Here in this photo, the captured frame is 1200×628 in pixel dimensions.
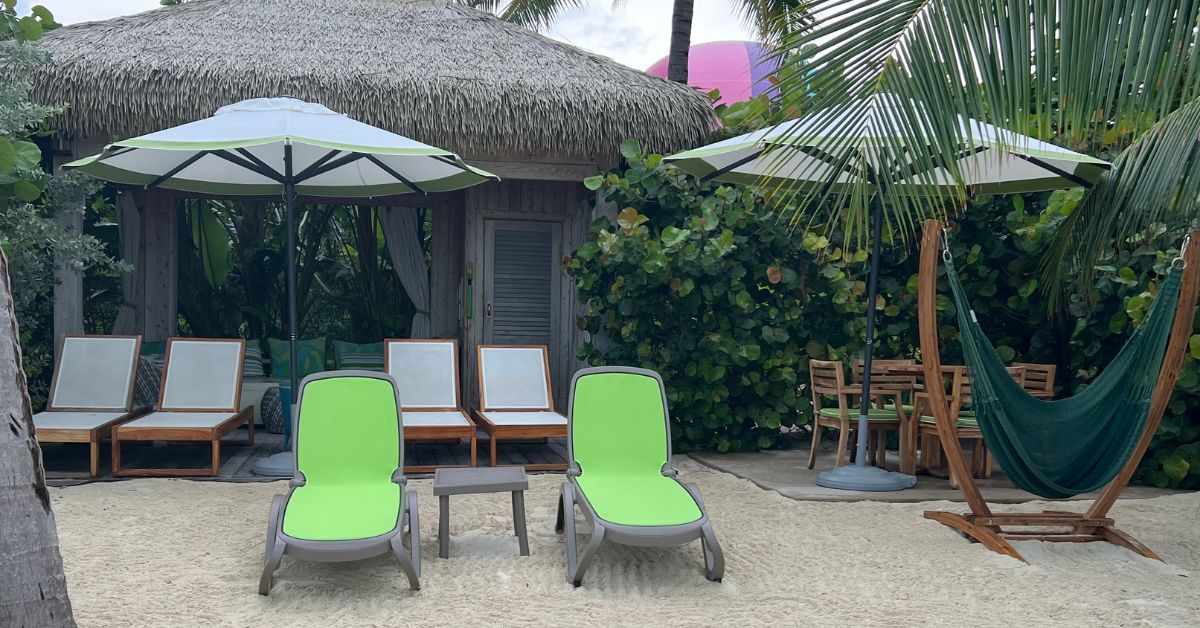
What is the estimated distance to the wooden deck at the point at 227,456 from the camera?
626 cm

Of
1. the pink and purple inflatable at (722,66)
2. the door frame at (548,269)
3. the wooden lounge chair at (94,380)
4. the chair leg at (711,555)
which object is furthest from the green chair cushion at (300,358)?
the pink and purple inflatable at (722,66)

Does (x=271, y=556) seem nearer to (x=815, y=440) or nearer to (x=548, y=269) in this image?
(x=815, y=440)

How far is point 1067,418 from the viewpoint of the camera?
183 inches

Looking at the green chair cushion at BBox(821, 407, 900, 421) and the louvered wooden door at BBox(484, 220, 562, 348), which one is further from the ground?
the louvered wooden door at BBox(484, 220, 562, 348)

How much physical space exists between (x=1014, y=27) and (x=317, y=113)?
4030 millimetres

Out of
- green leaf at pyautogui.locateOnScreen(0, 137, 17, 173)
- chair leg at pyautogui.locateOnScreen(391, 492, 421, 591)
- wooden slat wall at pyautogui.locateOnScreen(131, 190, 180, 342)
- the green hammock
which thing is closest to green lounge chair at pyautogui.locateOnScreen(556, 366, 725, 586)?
chair leg at pyautogui.locateOnScreen(391, 492, 421, 591)

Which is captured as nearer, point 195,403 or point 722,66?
point 195,403

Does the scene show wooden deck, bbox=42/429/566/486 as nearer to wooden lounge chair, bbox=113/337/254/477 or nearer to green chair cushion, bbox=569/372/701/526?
wooden lounge chair, bbox=113/337/254/477

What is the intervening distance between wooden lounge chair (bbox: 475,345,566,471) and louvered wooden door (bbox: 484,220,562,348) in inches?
59.7

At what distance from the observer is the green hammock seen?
453 cm

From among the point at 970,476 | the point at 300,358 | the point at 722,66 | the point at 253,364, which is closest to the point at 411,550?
Result: the point at 970,476

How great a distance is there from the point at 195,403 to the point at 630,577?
152 inches

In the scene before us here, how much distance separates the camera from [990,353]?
466cm

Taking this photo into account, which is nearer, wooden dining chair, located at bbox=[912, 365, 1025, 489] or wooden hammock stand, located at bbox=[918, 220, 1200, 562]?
wooden hammock stand, located at bbox=[918, 220, 1200, 562]
